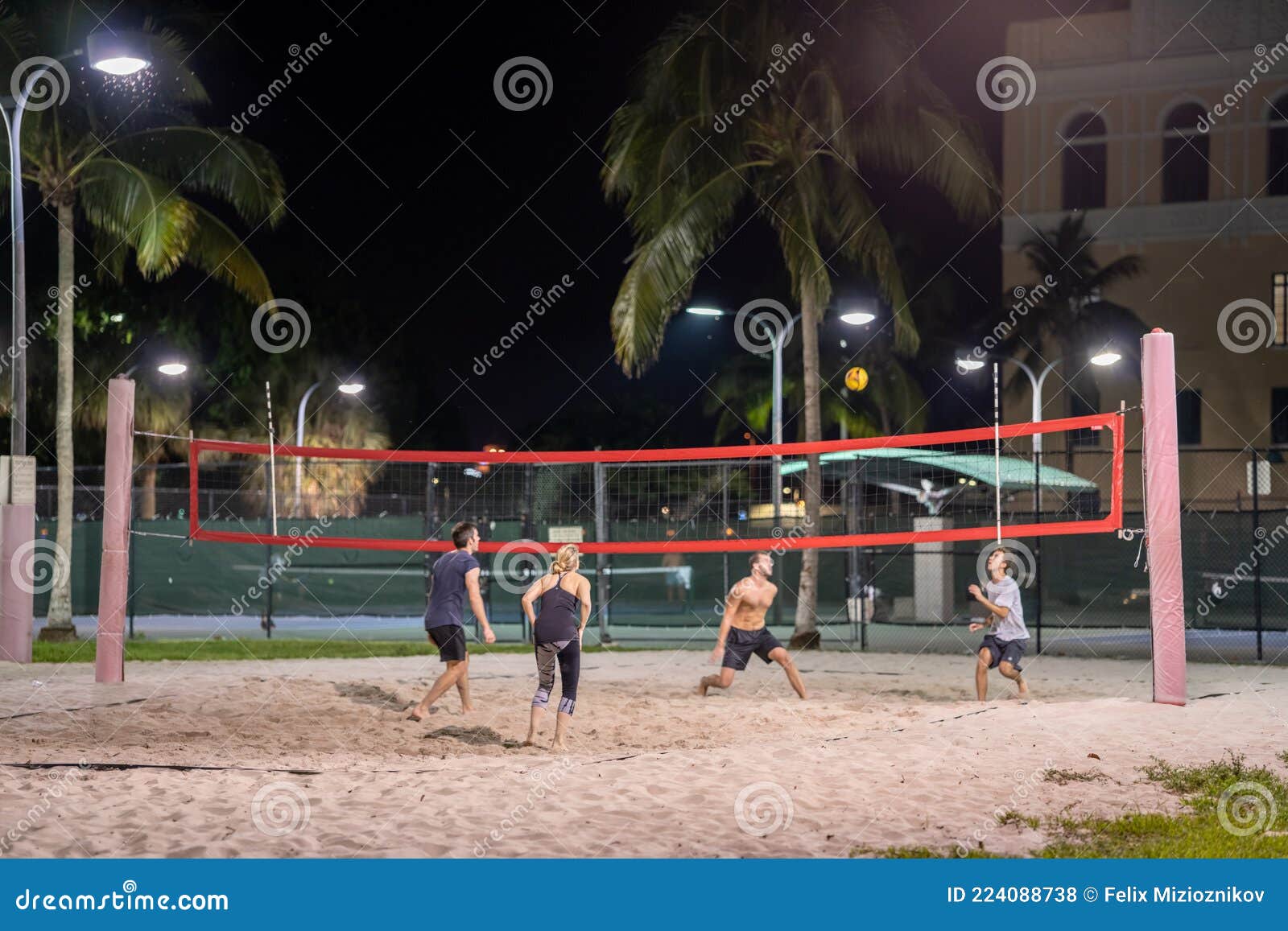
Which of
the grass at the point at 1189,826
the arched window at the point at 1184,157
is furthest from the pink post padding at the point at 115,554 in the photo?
the arched window at the point at 1184,157

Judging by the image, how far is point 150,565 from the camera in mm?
23297

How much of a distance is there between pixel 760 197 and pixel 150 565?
12.3 m

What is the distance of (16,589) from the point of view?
13742 millimetres

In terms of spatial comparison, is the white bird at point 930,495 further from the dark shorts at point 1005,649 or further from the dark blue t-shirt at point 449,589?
the dark blue t-shirt at point 449,589

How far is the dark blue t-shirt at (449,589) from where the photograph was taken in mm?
10266

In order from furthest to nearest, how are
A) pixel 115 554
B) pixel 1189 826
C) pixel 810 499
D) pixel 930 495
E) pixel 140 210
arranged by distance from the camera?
pixel 930 495 → pixel 810 499 → pixel 140 210 → pixel 115 554 → pixel 1189 826

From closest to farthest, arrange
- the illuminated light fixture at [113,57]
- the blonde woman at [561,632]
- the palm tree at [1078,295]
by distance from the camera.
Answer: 1. the blonde woman at [561,632]
2. the illuminated light fixture at [113,57]
3. the palm tree at [1078,295]

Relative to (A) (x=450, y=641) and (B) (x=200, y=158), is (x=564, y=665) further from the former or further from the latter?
(B) (x=200, y=158)

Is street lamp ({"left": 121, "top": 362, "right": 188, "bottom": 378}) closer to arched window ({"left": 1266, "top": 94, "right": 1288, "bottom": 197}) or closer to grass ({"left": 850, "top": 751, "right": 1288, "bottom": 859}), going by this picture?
grass ({"left": 850, "top": 751, "right": 1288, "bottom": 859})

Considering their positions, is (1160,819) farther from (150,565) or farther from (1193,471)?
(1193,471)

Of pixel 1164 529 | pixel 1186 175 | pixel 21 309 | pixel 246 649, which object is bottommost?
pixel 246 649

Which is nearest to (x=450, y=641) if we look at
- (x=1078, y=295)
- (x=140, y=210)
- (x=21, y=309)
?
(x=21, y=309)

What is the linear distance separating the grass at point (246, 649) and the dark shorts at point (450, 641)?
20.2 feet

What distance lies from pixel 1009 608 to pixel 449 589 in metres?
4.64
